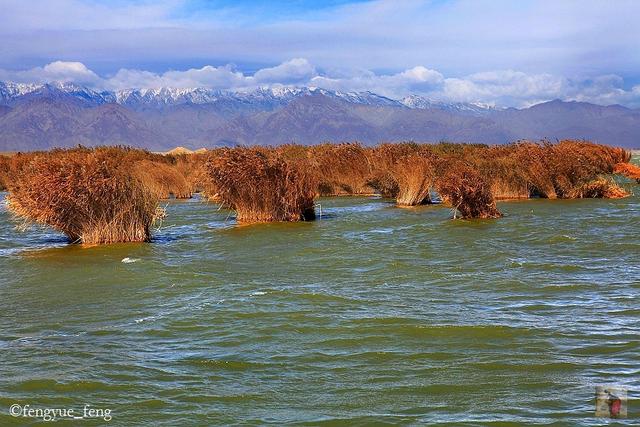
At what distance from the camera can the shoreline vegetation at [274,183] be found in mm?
17859

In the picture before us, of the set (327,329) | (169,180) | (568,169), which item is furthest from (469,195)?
(169,180)

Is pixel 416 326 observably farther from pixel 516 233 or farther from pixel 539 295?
pixel 516 233

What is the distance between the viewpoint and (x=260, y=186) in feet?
73.3

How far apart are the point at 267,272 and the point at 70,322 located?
4.54 m

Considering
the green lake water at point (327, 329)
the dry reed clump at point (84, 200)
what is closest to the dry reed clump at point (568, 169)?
the green lake water at point (327, 329)

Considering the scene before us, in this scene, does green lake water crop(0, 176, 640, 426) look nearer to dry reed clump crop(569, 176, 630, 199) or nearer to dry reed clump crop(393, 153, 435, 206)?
dry reed clump crop(393, 153, 435, 206)

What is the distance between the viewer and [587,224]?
2039 cm

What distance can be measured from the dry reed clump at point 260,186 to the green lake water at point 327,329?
4085mm

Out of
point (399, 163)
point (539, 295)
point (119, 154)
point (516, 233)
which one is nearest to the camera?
point (539, 295)

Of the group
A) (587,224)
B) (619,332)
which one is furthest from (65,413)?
(587,224)

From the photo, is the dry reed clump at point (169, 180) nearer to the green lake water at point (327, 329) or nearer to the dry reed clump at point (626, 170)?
the green lake water at point (327, 329)

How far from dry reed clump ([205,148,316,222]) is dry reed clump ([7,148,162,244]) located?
3.91m

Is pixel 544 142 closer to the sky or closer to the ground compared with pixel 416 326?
closer to the sky

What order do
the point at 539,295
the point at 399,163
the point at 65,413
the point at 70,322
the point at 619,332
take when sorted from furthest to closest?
1. the point at 399,163
2. the point at 539,295
3. the point at 70,322
4. the point at 619,332
5. the point at 65,413
